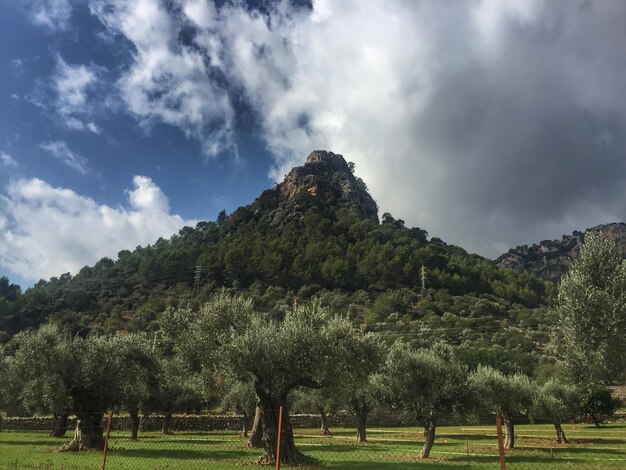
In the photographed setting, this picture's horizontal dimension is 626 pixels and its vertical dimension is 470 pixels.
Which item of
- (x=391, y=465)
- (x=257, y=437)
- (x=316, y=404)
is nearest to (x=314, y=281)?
(x=316, y=404)

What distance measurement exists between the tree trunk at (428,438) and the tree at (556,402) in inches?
639

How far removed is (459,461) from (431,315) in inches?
3485

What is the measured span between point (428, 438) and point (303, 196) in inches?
5885

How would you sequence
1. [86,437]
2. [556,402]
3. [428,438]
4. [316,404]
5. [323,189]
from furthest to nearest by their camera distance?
1. [323,189]
2. [316,404]
3. [556,402]
4. [86,437]
5. [428,438]

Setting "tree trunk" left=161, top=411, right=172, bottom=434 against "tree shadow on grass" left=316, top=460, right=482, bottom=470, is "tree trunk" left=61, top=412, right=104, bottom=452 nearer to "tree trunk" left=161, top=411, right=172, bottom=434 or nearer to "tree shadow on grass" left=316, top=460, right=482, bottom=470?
"tree shadow on grass" left=316, top=460, right=482, bottom=470

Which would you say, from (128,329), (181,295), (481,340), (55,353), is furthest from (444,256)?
(55,353)

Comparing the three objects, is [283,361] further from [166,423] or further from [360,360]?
[166,423]

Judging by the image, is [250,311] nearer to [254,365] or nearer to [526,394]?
[254,365]

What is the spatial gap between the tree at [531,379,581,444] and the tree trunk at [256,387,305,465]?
2618cm

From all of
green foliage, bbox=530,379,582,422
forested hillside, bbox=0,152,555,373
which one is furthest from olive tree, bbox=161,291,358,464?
forested hillside, bbox=0,152,555,373

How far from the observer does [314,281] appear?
135 metres

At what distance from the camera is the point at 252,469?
19.2m

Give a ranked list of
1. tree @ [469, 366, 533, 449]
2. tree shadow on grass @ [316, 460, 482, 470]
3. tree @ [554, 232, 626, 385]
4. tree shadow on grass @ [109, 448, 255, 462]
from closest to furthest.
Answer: tree shadow on grass @ [316, 460, 482, 470] < tree @ [554, 232, 626, 385] < tree shadow on grass @ [109, 448, 255, 462] < tree @ [469, 366, 533, 449]

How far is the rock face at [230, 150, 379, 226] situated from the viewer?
16938 cm
